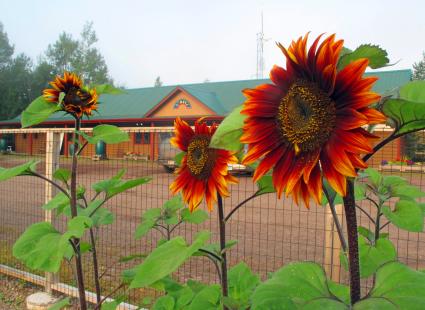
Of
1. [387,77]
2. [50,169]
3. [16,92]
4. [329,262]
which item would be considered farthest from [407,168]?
[16,92]

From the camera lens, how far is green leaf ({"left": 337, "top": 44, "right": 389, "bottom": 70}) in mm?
694

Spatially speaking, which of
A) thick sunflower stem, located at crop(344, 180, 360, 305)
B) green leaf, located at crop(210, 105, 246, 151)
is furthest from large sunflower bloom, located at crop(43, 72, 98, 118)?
thick sunflower stem, located at crop(344, 180, 360, 305)

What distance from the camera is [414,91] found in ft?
2.09

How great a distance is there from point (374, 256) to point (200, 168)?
45 cm

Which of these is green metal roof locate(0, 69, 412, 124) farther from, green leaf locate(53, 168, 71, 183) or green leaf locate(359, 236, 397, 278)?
green leaf locate(359, 236, 397, 278)

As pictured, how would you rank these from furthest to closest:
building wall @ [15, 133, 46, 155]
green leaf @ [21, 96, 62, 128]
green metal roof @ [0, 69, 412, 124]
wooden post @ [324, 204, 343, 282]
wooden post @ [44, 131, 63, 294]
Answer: green metal roof @ [0, 69, 412, 124]
building wall @ [15, 133, 46, 155]
wooden post @ [44, 131, 63, 294]
wooden post @ [324, 204, 343, 282]
green leaf @ [21, 96, 62, 128]

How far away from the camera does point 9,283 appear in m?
4.20

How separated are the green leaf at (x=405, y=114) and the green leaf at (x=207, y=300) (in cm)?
60

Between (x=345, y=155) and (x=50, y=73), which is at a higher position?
(x=50, y=73)

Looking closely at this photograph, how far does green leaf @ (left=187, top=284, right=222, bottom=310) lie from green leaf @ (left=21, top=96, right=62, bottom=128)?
0.74 meters

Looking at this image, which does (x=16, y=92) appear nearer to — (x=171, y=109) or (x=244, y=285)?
(x=171, y=109)

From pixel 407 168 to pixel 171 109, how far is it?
2038 centimetres

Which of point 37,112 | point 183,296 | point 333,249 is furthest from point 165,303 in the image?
point 333,249

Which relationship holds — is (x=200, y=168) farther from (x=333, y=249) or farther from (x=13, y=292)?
(x=13, y=292)
